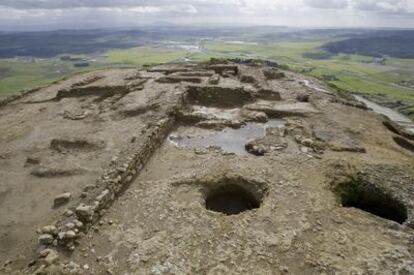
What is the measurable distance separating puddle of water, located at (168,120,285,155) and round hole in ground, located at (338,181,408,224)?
524 centimetres

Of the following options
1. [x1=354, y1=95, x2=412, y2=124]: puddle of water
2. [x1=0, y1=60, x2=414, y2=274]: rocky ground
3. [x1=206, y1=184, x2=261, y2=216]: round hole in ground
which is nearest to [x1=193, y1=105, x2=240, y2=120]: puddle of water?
[x1=0, y1=60, x2=414, y2=274]: rocky ground

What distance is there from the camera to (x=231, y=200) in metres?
14.0

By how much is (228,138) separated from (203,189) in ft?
20.9

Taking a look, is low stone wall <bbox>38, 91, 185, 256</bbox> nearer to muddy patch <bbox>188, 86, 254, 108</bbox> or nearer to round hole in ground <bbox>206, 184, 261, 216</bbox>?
round hole in ground <bbox>206, 184, 261, 216</bbox>

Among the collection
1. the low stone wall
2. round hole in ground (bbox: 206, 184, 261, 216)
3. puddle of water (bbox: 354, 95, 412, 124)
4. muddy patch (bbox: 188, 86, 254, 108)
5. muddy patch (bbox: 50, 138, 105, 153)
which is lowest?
puddle of water (bbox: 354, 95, 412, 124)

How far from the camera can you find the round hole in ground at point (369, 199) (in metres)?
13.3

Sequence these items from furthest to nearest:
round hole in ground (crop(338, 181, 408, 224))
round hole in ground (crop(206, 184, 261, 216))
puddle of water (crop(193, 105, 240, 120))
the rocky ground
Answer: puddle of water (crop(193, 105, 240, 120))
round hole in ground (crop(206, 184, 261, 216))
round hole in ground (crop(338, 181, 408, 224))
the rocky ground

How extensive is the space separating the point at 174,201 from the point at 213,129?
8.69 metres

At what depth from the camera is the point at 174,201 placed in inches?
506

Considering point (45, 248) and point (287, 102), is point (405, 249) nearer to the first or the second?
point (45, 248)

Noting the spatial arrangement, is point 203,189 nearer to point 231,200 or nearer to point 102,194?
point 231,200

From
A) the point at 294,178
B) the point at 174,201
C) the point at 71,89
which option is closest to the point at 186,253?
the point at 174,201

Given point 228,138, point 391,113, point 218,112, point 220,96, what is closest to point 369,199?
point 228,138

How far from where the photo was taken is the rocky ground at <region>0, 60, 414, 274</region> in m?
10.1
